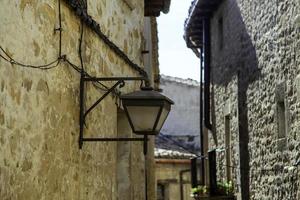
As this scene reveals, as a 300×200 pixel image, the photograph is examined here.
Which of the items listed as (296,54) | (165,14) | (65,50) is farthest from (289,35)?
(65,50)

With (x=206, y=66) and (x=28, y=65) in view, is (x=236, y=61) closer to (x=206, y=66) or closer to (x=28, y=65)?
(x=206, y=66)

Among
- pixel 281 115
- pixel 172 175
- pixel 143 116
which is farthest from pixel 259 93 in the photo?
pixel 172 175

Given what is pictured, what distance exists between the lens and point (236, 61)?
36.5 ft

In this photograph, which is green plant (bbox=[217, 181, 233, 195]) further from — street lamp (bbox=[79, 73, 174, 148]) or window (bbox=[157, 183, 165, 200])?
window (bbox=[157, 183, 165, 200])

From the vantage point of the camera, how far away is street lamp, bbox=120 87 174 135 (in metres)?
4.30

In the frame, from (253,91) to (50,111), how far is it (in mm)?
6378

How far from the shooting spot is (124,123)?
6.55m

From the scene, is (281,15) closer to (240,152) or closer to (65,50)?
(240,152)

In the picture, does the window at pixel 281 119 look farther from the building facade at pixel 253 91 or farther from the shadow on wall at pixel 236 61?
the shadow on wall at pixel 236 61

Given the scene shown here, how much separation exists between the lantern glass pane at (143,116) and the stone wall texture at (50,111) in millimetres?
458

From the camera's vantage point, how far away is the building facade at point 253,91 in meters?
7.90

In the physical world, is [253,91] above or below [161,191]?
above

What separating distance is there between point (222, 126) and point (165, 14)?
12.0ft

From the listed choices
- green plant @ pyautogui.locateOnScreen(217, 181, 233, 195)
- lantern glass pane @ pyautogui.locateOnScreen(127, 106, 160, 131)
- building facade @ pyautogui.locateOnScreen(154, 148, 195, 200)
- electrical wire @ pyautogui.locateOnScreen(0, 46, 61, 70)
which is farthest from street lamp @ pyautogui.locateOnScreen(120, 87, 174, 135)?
building facade @ pyautogui.locateOnScreen(154, 148, 195, 200)
